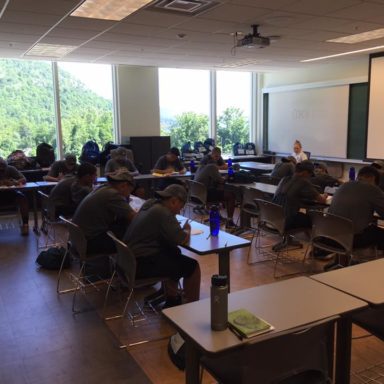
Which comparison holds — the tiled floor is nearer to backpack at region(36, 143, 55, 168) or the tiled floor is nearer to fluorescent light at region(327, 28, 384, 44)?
backpack at region(36, 143, 55, 168)

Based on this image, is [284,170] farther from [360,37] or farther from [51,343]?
[51,343]

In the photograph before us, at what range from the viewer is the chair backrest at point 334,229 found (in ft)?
12.6

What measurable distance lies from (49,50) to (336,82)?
19.9 feet

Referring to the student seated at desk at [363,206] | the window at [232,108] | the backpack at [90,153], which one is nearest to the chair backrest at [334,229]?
the student seated at desk at [363,206]

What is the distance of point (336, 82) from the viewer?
945 centimetres

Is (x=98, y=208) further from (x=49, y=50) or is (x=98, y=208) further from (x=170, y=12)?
(x=49, y=50)

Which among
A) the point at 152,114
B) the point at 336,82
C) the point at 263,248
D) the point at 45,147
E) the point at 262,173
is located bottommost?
the point at 263,248

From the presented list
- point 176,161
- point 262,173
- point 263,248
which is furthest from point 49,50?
point 263,248

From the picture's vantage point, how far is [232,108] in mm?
11617

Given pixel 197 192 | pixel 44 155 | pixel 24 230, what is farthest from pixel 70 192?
pixel 44 155

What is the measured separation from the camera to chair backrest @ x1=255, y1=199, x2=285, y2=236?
4.58 metres

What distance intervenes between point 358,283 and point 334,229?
1.74m

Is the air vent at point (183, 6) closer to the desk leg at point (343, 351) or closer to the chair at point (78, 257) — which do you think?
the chair at point (78, 257)

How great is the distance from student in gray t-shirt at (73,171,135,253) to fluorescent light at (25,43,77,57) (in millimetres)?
4024
